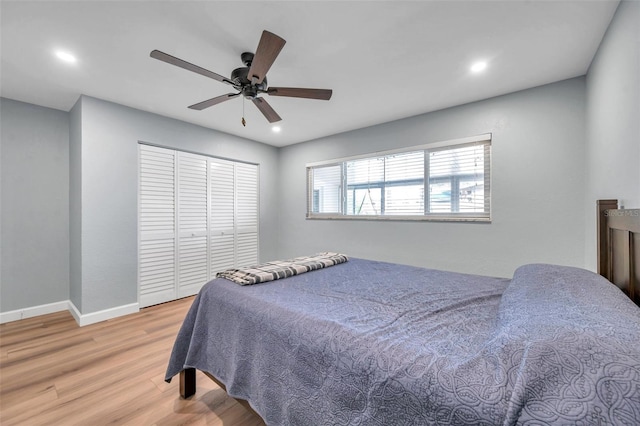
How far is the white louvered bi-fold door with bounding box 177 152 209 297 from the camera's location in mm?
3693

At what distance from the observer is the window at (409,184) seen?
3.04 metres

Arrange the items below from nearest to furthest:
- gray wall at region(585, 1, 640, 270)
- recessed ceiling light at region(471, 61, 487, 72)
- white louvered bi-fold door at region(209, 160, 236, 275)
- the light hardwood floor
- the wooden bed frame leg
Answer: gray wall at region(585, 1, 640, 270)
the light hardwood floor
the wooden bed frame leg
recessed ceiling light at region(471, 61, 487, 72)
white louvered bi-fold door at region(209, 160, 236, 275)

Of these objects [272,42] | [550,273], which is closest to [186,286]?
[272,42]

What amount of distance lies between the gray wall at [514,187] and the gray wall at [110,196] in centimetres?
314

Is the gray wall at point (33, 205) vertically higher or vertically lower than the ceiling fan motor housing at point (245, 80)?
lower

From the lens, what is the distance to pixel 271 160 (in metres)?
4.95

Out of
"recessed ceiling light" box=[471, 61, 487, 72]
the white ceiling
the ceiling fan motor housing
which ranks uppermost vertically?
the white ceiling

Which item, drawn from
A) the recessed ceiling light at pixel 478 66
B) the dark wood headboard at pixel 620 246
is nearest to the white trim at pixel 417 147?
the recessed ceiling light at pixel 478 66

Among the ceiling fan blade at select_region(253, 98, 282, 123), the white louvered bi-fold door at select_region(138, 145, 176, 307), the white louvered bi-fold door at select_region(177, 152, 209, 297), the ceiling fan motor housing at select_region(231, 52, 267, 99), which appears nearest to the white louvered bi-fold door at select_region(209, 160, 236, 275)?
the white louvered bi-fold door at select_region(177, 152, 209, 297)

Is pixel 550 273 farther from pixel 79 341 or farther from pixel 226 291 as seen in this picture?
pixel 79 341

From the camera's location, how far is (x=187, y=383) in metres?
1.74

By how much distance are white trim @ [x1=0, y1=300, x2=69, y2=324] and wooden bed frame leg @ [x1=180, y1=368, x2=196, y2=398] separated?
9.03ft

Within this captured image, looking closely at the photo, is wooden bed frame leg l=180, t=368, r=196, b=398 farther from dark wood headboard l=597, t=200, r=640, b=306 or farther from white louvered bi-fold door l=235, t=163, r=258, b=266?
white louvered bi-fold door l=235, t=163, r=258, b=266

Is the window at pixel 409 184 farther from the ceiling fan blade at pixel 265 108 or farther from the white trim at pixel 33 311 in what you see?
the white trim at pixel 33 311
